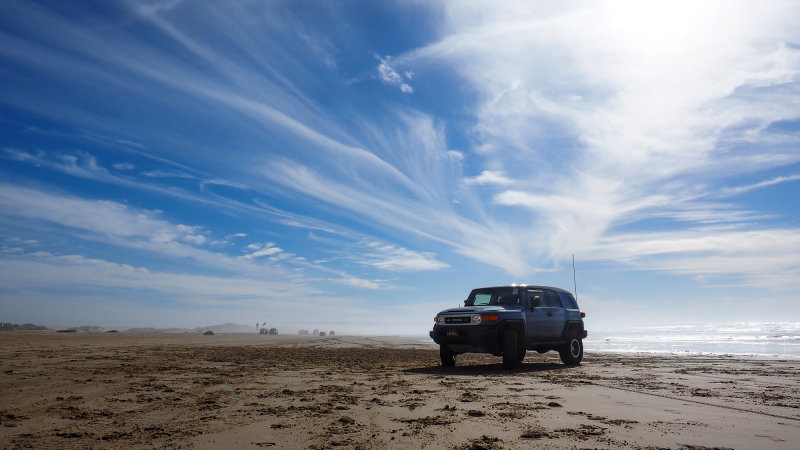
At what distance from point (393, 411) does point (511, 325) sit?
6620 millimetres

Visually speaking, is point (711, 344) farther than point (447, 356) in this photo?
Yes

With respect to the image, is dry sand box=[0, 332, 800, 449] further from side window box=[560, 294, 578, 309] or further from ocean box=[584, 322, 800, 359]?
ocean box=[584, 322, 800, 359]

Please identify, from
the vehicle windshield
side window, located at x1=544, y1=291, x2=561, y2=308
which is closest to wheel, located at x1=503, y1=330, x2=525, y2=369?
the vehicle windshield

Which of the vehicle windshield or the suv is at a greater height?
the vehicle windshield

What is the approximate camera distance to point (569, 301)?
14406 millimetres

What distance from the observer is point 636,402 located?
6312mm

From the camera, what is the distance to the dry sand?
4254mm

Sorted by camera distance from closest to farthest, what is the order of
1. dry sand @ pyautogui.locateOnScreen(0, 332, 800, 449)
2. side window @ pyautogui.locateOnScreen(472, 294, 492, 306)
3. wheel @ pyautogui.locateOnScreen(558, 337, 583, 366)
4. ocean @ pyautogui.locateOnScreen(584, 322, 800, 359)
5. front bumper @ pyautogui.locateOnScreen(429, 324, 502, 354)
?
dry sand @ pyautogui.locateOnScreen(0, 332, 800, 449) < front bumper @ pyautogui.locateOnScreen(429, 324, 502, 354) < side window @ pyautogui.locateOnScreen(472, 294, 492, 306) < wheel @ pyautogui.locateOnScreen(558, 337, 583, 366) < ocean @ pyautogui.locateOnScreen(584, 322, 800, 359)

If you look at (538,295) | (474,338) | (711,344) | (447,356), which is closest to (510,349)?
(474,338)

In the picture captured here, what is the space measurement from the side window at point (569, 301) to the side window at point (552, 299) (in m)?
0.30

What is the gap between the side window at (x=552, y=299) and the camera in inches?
531

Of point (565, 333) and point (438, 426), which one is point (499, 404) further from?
point (565, 333)

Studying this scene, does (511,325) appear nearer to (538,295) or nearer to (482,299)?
(482,299)

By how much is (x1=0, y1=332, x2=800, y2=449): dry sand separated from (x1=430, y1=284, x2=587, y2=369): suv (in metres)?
1.79
